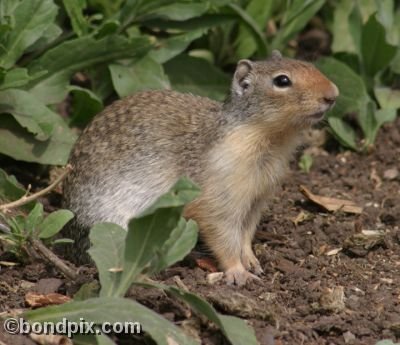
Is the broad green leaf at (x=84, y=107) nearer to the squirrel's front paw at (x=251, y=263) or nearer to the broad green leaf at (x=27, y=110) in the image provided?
the broad green leaf at (x=27, y=110)

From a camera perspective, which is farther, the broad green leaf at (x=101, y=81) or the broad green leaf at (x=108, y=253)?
the broad green leaf at (x=101, y=81)

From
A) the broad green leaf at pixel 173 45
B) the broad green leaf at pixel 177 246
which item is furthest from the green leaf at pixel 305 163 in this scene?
the broad green leaf at pixel 177 246

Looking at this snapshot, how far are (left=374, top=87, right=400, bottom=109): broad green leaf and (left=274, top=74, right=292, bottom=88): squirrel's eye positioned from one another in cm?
209

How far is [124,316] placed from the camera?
205 inches

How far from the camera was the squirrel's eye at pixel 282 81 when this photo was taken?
6.55 meters

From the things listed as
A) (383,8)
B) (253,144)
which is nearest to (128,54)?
(253,144)

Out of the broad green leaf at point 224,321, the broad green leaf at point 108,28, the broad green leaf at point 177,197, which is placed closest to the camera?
the broad green leaf at point 177,197

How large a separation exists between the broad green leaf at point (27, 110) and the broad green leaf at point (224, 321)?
2.26 metres

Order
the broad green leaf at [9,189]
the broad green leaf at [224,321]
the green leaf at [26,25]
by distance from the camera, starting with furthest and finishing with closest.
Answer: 1. the green leaf at [26,25]
2. the broad green leaf at [9,189]
3. the broad green leaf at [224,321]

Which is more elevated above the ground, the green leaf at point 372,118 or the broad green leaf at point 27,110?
the broad green leaf at point 27,110

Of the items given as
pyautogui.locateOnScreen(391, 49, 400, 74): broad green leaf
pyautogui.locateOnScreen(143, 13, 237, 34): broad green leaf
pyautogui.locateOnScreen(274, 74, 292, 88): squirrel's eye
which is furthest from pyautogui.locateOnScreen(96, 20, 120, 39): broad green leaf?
pyautogui.locateOnScreen(391, 49, 400, 74): broad green leaf

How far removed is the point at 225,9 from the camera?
27.3ft

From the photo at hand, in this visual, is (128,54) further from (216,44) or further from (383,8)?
(383,8)

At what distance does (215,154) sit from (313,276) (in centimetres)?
100
